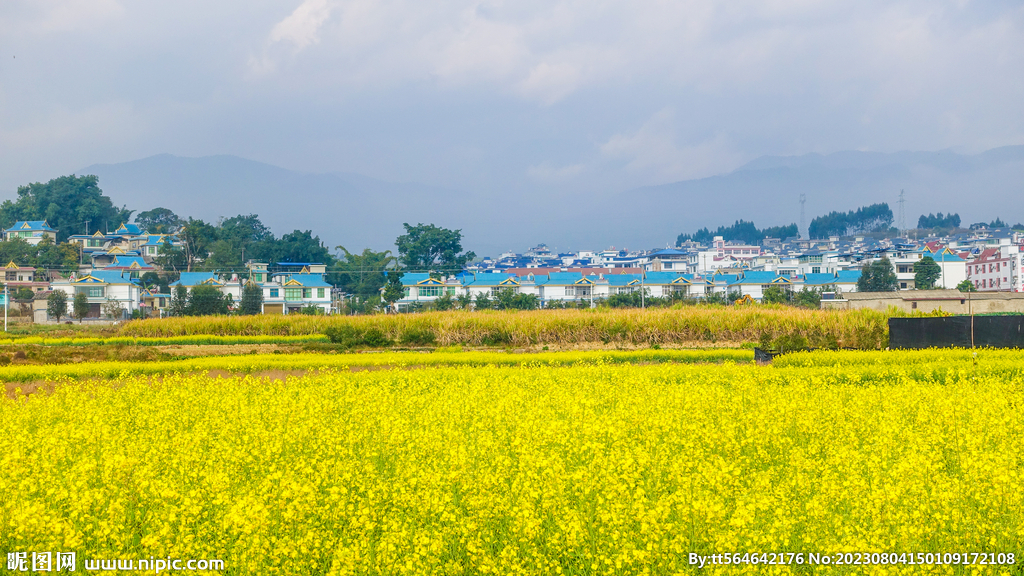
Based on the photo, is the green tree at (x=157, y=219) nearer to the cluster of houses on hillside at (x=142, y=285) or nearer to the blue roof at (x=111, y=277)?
the cluster of houses on hillside at (x=142, y=285)

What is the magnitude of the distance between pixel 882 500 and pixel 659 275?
240ft

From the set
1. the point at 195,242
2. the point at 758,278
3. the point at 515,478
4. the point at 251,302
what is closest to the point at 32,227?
the point at 195,242

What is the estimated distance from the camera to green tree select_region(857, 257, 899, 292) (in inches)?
2498

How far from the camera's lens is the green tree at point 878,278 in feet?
208

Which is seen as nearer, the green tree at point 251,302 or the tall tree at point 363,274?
the green tree at point 251,302

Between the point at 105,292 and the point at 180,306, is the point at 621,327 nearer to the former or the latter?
the point at 180,306

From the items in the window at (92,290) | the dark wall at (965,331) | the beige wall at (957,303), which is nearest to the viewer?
the dark wall at (965,331)

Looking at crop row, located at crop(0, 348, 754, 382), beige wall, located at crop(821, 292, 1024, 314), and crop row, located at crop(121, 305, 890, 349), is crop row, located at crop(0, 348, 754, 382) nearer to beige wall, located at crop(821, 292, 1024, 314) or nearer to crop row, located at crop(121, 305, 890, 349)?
crop row, located at crop(121, 305, 890, 349)

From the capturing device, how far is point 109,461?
236 inches

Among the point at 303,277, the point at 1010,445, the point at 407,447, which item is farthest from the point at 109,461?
the point at 303,277

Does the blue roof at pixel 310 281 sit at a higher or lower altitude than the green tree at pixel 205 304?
higher

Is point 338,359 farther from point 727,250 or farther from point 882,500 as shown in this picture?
point 727,250

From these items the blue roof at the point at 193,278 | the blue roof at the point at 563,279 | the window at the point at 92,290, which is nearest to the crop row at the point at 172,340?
the window at the point at 92,290

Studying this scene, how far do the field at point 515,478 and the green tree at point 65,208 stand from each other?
106m
